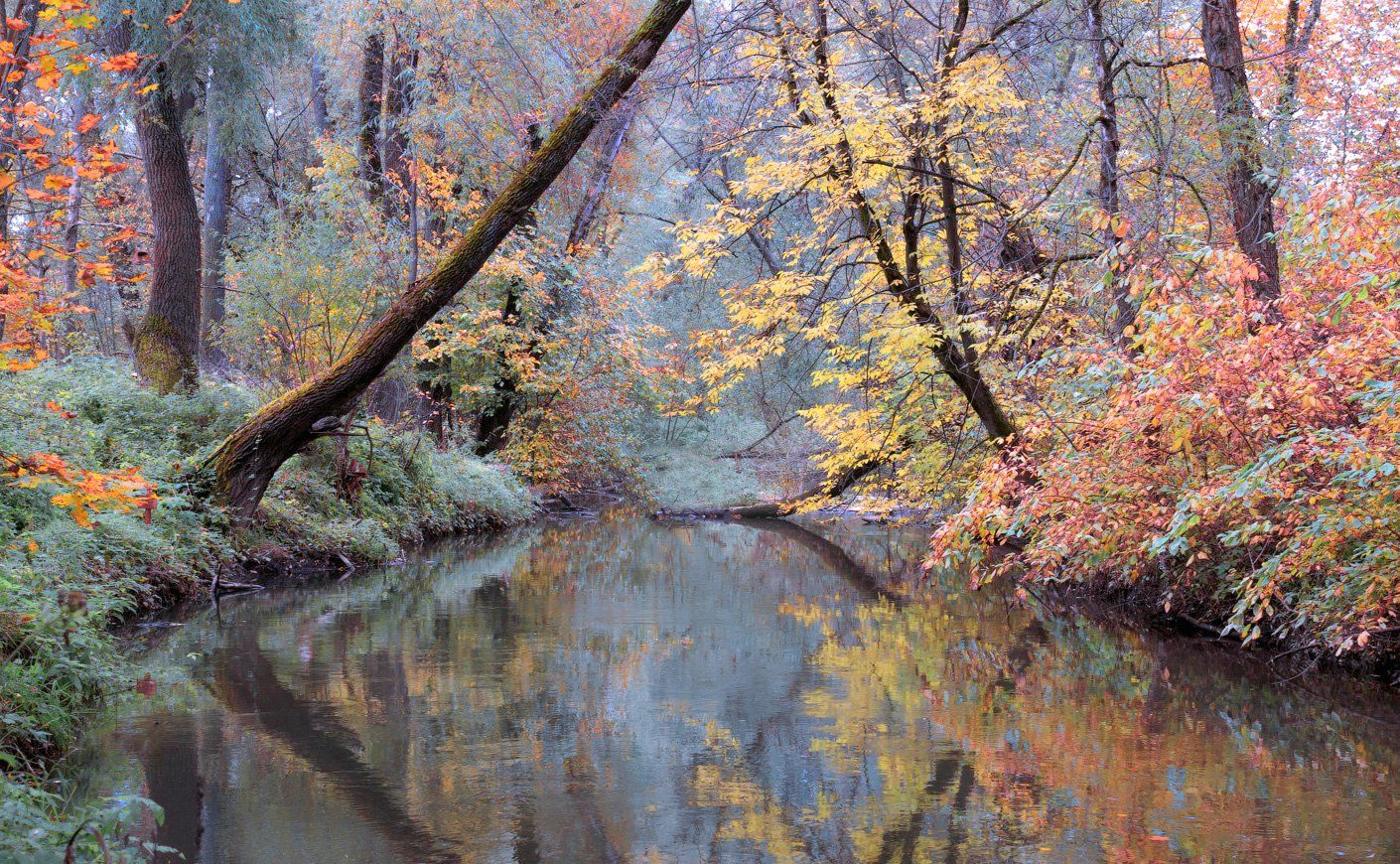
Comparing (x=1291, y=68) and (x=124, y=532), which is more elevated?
(x=1291, y=68)

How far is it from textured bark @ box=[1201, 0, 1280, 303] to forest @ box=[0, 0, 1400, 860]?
41 millimetres

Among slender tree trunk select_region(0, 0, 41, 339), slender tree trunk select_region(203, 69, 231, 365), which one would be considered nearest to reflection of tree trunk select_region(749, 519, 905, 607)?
slender tree trunk select_region(0, 0, 41, 339)

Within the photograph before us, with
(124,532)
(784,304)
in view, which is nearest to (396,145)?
(784,304)

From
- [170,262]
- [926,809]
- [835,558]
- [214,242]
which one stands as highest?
[214,242]

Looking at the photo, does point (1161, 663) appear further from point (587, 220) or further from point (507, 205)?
point (587, 220)

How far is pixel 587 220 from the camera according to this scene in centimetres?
2242

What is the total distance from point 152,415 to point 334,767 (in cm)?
730

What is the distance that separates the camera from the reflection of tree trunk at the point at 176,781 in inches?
180

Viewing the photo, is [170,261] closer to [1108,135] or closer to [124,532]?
[124,532]

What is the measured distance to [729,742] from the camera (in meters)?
6.25

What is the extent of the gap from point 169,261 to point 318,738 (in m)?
8.36

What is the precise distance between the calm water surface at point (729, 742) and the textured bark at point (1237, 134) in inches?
130

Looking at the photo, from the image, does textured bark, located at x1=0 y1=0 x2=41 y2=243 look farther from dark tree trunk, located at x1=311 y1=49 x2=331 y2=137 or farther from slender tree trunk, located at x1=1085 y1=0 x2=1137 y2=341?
dark tree trunk, located at x1=311 y1=49 x2=331 y2=137

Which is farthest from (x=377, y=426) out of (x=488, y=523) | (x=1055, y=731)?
(x=1055, y=731)
